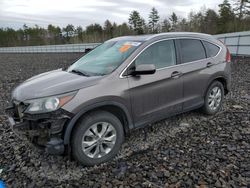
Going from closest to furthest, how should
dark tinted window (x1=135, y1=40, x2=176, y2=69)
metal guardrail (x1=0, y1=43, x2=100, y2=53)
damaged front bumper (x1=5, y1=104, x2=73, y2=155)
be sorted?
damaged front bumper (x1=5, y1=104, x2=73, y2=155), dark tinted window (x1=135, y1=40, x2=176, y2=69), metal guardrail (x1=0, y1=43, x2=100, y2=53)

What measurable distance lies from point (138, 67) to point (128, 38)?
1033 mm

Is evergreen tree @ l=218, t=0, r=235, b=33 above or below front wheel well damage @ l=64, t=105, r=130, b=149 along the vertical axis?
above

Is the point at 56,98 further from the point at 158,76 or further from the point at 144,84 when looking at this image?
the point at 158,76

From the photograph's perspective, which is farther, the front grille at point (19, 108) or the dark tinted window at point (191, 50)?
the dark tinted window at point (191, 50)

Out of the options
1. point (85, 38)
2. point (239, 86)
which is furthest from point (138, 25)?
point (239, 86)

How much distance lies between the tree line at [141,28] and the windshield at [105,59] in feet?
103

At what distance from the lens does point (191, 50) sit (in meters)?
4.21

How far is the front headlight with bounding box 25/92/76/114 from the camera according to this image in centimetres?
275

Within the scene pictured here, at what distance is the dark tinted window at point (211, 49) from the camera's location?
4.50 meters

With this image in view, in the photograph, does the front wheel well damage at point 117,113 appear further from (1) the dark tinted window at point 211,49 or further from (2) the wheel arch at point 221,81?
(1) the dark tinted window at point 211,49

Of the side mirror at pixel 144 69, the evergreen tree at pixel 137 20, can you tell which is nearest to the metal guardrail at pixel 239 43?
the side mirror at pixel 144 69

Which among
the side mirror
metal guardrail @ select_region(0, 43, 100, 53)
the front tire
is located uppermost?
metal guardrail @ select_region(0, 43, 100, 53)

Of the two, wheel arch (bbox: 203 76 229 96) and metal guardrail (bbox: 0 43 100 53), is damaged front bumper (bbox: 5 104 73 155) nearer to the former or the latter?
wheel arch (bbox: 203 76 229 96)

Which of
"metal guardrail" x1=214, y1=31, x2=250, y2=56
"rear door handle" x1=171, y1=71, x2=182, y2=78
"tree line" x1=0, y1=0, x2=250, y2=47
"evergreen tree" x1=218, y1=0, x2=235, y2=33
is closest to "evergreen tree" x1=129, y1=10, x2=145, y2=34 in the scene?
"tree line" x1=0, y1=0, x2=250, y2=47
